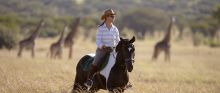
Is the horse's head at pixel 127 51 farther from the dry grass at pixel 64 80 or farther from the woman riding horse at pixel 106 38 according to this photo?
the dry grass at pixel 64 80

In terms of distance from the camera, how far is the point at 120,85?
370 inches

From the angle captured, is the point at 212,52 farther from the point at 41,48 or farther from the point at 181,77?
the point at 181,77

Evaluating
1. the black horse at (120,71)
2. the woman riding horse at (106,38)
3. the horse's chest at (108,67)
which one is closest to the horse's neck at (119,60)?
the black horse at (120,71)

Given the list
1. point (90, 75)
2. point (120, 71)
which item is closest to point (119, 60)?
point (120, 71)

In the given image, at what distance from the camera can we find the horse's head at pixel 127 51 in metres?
8.98

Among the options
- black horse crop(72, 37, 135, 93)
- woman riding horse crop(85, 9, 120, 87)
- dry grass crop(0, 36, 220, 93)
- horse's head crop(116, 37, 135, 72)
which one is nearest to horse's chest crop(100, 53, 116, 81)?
black horse crop(72, 37, 135, 93)

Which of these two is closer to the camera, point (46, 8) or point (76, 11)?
point (46, 8)

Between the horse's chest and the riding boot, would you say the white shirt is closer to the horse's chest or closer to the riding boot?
the horse's chest

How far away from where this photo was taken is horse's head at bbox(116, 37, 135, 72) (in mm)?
8977

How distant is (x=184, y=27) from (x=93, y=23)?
14458mm

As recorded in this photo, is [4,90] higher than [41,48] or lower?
higher

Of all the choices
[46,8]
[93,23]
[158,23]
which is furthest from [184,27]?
[46,8]

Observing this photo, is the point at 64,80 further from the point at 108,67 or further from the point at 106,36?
the point at 106,36

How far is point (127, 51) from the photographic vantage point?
9117 millimetres
